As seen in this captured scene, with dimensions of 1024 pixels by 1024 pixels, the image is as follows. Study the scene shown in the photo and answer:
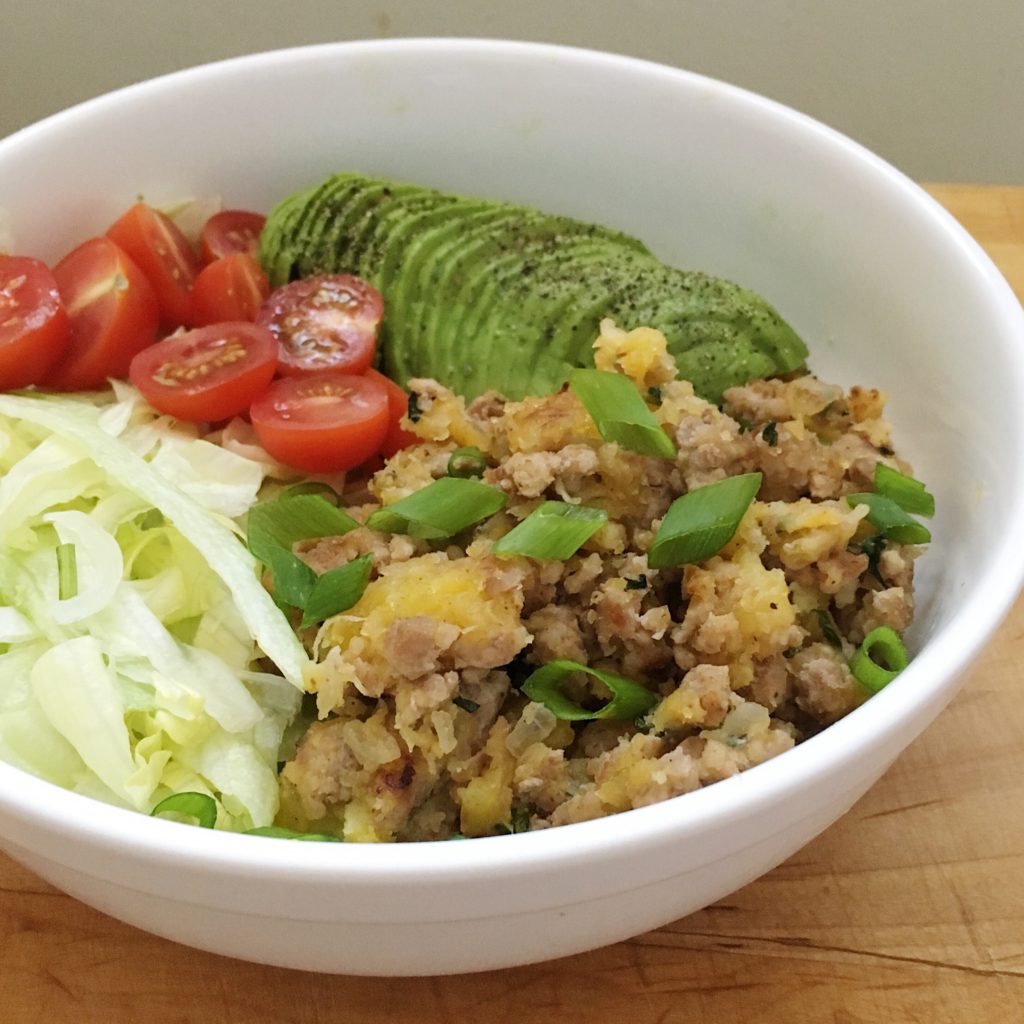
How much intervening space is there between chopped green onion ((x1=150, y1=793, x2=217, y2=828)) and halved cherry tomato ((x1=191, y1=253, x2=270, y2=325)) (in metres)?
1.16

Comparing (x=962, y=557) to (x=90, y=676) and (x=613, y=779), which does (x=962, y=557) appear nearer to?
(x=613, y=779)

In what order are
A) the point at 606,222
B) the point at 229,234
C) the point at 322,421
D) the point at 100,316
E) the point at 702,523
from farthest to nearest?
the point at 606,222 → the point at 229,234 → the point at 100,316 → the point at 322,421 → the point at 702,523

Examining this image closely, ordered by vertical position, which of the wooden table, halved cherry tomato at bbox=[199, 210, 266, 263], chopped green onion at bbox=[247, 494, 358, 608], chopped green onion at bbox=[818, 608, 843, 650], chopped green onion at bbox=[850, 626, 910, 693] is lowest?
the wooden table

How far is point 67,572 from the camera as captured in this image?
1.93m

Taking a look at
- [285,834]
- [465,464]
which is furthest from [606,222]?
[285,834]

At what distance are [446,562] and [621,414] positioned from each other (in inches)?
14.6

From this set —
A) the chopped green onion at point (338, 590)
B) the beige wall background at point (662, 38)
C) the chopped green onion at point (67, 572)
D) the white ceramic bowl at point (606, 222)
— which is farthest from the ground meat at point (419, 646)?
the beige wall background at point (662, 38)

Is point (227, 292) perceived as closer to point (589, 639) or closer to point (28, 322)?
point (28, 322)

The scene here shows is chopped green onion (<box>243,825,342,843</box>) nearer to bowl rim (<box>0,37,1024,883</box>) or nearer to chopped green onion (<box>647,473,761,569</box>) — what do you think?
bowl rim (<box>0,37,1024,883</box>)

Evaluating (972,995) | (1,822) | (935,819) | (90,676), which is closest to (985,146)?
(935,819)

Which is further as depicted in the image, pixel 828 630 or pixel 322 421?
pixel 322 421

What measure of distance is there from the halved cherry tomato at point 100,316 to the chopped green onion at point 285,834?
1084 mm

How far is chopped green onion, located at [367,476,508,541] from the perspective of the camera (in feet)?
6.01

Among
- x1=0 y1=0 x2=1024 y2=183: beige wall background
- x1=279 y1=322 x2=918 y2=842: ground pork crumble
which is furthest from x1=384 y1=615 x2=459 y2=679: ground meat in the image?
x1=0 y1=0 x2=1024 y2=183: beige wall background
